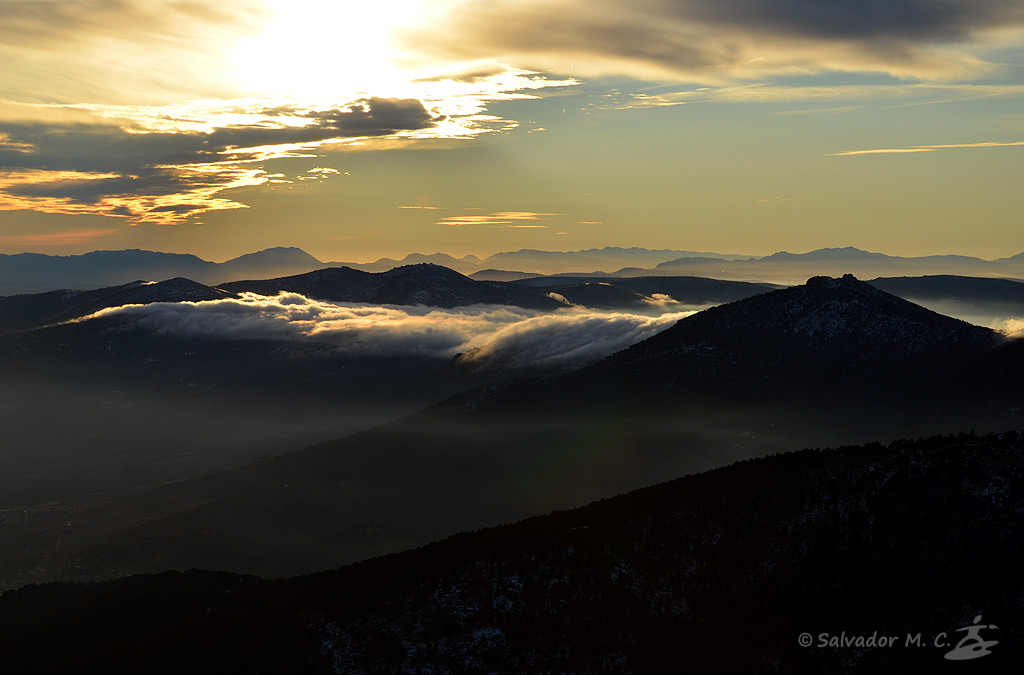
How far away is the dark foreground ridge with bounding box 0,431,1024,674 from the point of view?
3770 inches

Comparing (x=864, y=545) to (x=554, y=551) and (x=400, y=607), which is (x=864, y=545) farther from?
(x=400, y=607)

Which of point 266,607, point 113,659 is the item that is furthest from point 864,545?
point 113,659

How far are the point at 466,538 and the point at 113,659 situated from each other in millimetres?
55836

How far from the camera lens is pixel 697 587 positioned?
354 feet
